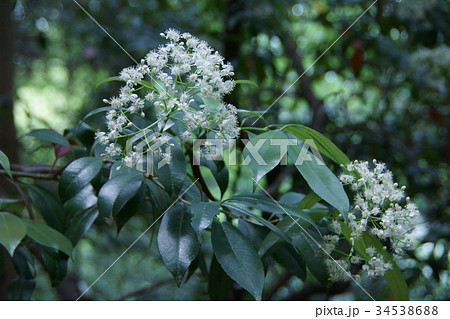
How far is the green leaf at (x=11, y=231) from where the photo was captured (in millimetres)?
812

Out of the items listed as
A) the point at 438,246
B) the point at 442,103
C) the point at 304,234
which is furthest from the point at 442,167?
the point at 304,234

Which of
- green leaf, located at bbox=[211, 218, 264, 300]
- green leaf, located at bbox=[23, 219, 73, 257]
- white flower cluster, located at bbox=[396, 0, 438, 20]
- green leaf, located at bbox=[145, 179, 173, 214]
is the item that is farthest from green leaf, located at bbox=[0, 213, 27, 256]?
white flower cluster, located at bbox=[396, 0, 438, 20]

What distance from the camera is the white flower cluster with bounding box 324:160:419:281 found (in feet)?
2.68

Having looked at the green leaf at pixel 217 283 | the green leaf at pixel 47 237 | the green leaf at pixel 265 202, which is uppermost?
the green leaf at pixel 265 202

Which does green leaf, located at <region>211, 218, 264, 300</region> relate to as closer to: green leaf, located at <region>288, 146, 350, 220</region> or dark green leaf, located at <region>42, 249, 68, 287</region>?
green leaf, located at <region>288, 146, 350, 220</region>

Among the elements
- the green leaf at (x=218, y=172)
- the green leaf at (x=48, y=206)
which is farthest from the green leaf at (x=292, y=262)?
the green leaf at (x=48, y=206)

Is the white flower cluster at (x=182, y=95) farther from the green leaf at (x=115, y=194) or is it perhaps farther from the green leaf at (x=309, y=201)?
the green leaf at (x=309, y=201)

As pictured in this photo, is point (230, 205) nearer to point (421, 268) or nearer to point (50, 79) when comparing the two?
point (421, 268)

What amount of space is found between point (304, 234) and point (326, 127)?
1324mm

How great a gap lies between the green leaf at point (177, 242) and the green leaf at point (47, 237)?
0.27 m

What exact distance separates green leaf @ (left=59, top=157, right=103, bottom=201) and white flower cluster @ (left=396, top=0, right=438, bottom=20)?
66.6 inches

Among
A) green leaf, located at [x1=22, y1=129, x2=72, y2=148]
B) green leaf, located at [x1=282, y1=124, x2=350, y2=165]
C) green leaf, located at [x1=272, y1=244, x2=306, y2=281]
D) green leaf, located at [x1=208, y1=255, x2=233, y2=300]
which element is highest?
green leaf, located at [x1=22, y1=129, x2=72, y2=148]

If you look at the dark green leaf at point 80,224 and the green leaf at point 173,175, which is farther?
the dark green leaf at point 80,224

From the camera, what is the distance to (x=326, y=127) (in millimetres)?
2162
